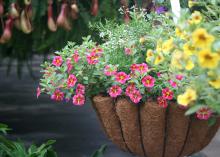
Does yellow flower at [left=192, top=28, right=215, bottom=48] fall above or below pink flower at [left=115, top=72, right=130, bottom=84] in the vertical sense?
above

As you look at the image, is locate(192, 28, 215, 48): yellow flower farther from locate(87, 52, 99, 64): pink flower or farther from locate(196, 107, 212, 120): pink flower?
locate(87, 52, 99, 64): pink flower

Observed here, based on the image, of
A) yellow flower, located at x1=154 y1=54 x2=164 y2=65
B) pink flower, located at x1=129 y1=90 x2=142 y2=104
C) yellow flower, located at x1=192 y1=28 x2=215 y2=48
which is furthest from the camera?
pink flower, located at x1=129 y1=90 x2=142 y2=104

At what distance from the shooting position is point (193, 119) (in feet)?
7.79

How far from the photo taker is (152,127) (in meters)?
2.38

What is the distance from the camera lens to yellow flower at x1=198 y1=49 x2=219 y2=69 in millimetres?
1366

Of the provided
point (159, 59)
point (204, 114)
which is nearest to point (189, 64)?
point (159, 59)

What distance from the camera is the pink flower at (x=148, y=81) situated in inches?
91.8

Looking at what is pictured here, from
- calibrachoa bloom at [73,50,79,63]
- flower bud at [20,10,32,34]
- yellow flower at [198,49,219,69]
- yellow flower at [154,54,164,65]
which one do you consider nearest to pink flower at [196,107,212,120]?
yellow flower at [154,54,164,65]

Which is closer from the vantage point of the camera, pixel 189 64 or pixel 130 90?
pixel 189 64

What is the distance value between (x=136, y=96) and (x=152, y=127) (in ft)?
0.56

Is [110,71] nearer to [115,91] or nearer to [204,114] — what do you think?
[115,91]

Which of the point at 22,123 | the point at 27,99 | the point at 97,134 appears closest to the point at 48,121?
the point at 22,123

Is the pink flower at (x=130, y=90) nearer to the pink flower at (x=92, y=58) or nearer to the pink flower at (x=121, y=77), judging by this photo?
the pink flower at (x=121, y=77)

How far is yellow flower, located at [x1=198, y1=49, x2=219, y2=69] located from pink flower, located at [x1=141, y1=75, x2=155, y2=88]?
3.12ft
